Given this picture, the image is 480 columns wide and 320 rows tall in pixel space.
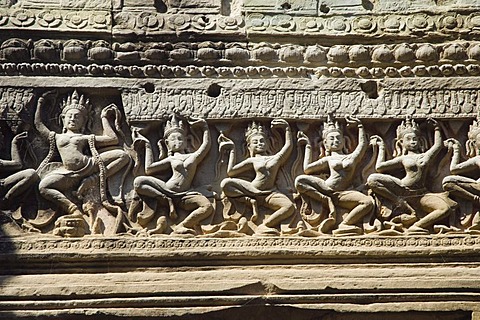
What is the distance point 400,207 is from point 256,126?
1063 millimetres

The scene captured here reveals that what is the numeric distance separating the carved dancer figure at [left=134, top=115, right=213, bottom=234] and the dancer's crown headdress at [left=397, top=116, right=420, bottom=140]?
124cm

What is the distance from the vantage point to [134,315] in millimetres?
5953

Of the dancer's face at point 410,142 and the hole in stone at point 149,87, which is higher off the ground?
the hole in stone at point 149,87

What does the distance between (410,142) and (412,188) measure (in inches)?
12.3

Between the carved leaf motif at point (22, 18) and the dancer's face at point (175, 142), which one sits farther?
the carved leaf motif at point (22, 18)

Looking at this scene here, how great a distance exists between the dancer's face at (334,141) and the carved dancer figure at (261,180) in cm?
23

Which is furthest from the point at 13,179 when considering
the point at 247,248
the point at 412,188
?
the point at 412,188

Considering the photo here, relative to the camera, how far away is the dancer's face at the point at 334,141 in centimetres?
648

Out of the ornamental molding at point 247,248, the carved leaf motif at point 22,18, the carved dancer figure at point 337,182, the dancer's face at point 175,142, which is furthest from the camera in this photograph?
the carved leaf motif at point 22,18

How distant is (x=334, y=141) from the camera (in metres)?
6.48

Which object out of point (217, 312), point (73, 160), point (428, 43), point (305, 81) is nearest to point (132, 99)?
point (73, 160)

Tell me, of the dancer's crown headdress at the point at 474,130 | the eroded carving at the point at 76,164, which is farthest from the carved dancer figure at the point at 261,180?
the dancer's crown headdress at the point at 474,130

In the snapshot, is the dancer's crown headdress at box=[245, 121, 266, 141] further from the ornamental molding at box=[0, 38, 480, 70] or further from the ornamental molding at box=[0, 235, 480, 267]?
the ornamental molding at box=[0, 235, 480, 267]

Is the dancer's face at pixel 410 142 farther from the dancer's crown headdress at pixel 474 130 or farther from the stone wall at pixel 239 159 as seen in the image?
the dancer's crown headdress at pixel 474 130
